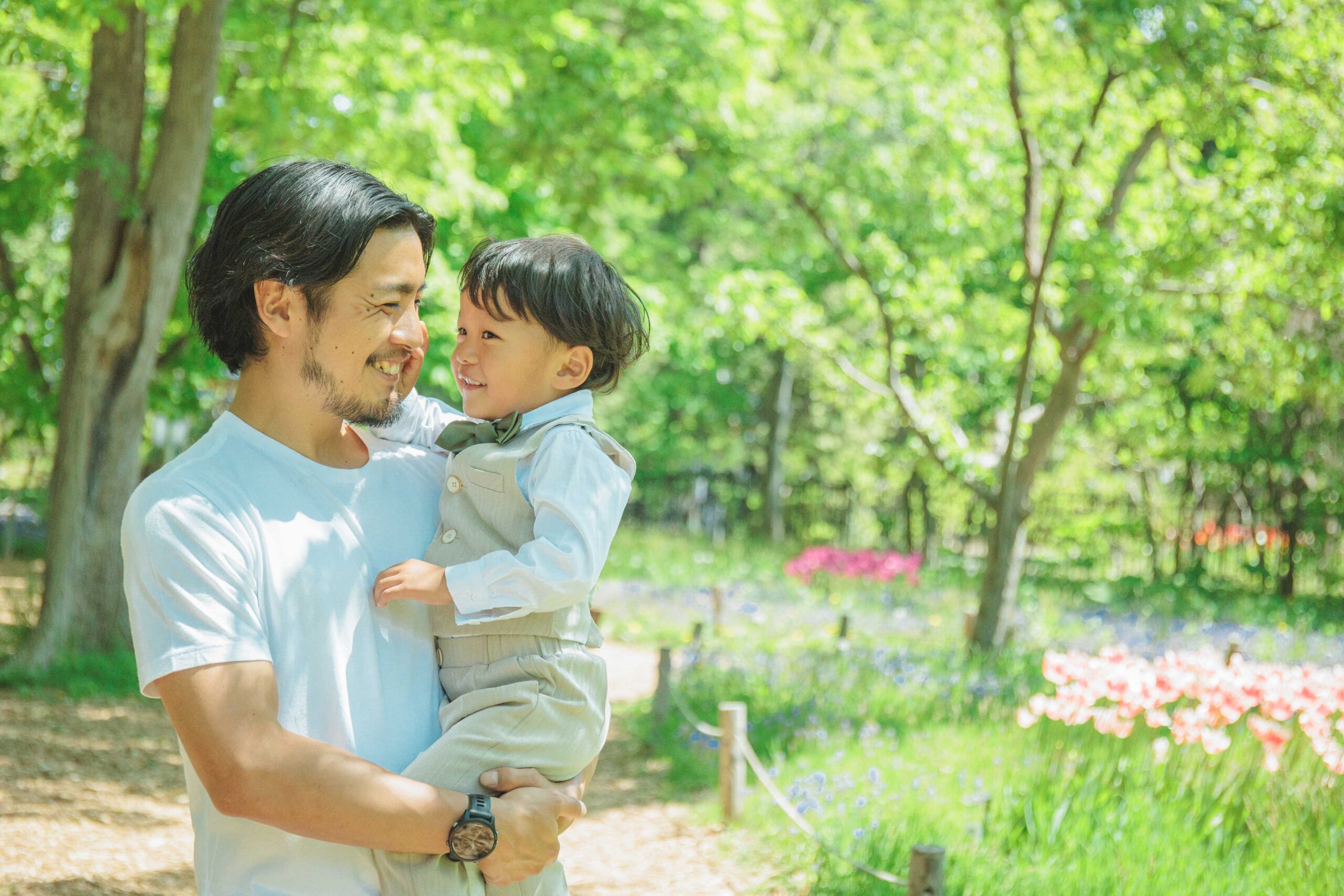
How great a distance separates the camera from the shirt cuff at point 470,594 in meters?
1.76

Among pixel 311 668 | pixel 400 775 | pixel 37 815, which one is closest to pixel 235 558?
pixel 311 668

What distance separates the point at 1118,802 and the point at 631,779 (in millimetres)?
3120

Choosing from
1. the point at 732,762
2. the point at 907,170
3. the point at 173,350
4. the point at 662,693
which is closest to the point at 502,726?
the point at 732,762

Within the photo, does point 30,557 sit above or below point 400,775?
below

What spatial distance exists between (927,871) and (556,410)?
211cm

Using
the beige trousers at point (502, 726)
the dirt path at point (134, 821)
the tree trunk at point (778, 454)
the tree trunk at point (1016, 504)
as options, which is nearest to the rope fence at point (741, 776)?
the dirt path at point (134, 821)

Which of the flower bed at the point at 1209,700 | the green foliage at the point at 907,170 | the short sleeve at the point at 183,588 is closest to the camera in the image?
the short sleeve at the point at 183,588

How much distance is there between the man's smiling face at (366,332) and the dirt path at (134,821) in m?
3.72

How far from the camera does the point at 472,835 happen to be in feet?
5.33

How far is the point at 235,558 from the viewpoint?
154 centimetres

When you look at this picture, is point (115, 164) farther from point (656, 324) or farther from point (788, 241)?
point (656, 324)

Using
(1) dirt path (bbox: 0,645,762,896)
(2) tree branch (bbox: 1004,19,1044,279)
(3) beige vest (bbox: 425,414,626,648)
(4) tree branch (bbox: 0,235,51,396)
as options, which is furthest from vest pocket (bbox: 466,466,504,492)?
(4) tree branch (bbox: 0,235,51,396)

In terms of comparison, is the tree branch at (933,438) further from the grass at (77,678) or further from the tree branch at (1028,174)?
the grass at (77,678)

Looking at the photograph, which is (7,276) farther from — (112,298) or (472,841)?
(472,841)
